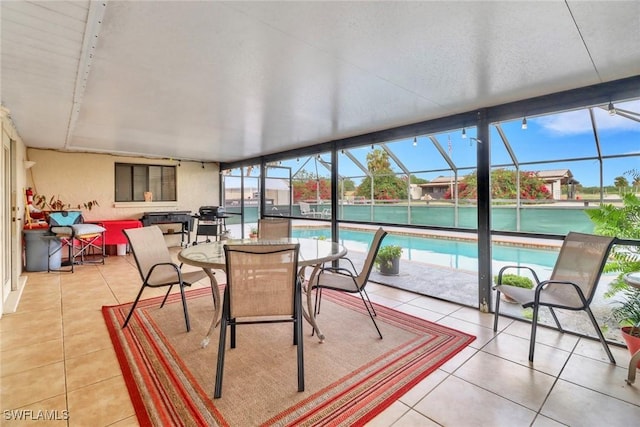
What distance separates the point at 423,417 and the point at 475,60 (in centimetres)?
233

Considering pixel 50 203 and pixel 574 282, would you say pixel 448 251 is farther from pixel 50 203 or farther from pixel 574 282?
pixel 50 203

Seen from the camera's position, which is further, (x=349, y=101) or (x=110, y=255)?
(x=110, y=255)

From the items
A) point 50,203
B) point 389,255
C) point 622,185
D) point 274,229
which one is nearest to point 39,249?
point 50,203

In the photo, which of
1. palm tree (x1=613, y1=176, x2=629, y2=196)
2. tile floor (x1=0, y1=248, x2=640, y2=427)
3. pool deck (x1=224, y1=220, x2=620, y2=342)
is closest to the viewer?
tile floor (x1=0, y1=248, x2=640, y2=427)

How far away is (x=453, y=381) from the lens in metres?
2.00

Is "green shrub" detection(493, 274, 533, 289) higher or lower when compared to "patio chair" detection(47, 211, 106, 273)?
lower

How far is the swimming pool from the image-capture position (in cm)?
699

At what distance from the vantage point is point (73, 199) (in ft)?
20.3

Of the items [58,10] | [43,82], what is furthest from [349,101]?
[43,82]

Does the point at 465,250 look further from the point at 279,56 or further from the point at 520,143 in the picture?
the point at 279,56

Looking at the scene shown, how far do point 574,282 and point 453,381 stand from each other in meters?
1.39

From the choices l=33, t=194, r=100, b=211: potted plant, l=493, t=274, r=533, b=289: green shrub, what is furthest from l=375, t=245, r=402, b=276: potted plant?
l=33, t=194, r=100, b=211: potted plant

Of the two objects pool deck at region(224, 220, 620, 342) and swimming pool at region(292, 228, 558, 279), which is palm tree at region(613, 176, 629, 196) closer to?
pool deck at region(224, 220, 620, 342)

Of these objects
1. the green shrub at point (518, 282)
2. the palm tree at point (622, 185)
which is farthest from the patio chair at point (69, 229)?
the palm tree at point (622, 185)
